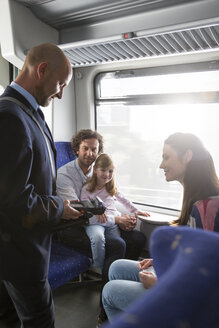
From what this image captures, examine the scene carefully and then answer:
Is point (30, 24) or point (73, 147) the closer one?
point (30, 24)

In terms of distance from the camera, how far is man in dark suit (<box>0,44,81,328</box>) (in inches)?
48.4

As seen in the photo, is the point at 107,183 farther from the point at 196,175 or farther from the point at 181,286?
the point at 181,286

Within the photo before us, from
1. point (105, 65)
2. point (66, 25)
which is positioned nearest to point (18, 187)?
point (66, 25)

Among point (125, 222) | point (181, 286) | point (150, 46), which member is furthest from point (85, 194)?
point (181, 286)

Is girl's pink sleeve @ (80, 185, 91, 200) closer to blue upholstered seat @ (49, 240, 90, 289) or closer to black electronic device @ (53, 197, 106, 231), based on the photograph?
blue upholstered seat @ (49, 240, 90, 289)

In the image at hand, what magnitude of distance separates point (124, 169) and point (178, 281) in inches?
122

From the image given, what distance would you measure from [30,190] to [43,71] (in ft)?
1.95

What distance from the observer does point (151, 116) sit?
323cm

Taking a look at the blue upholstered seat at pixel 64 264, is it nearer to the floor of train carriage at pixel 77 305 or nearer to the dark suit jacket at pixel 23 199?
the floor of train carriage at pixel 77 305

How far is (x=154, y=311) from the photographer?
0.36 metres

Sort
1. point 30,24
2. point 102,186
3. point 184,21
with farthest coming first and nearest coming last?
point 102,186 → point 30,24 → point 184,21

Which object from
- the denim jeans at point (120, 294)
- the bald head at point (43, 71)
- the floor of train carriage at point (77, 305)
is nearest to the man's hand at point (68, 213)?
the denim jeans at point (120, 294)

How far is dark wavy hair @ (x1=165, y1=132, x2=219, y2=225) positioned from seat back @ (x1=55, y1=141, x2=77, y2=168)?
159 cm

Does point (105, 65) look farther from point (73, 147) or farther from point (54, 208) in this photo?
point (54, 208)
